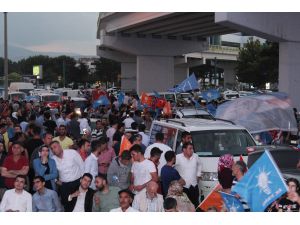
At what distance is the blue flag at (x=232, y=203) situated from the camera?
6.17 m

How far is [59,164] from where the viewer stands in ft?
32.0

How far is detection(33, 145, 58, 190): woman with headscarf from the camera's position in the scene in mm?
9555

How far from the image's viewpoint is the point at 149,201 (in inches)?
308

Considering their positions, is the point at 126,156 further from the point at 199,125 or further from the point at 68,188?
the point at 199,125

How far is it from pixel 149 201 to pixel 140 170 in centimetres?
150

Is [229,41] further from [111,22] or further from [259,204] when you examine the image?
[259,204]

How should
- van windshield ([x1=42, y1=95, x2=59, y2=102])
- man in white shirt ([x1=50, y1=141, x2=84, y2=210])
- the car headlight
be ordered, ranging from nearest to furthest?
man in white shirt ([x1=50, y1=141, x2=84, y2=210]), the car headlight, van windshield ([x1=42, y1=95, x2=59, y2=102])

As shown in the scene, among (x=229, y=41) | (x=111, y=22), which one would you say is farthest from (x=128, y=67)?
(x=229, y=41)

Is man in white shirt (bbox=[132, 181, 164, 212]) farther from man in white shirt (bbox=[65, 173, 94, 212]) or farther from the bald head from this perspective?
man in white shirt (bbox=[65, 173, 94, 212])

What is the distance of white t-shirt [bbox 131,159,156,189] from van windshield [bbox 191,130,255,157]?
7.21 feet

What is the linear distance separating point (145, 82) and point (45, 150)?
49806 mm

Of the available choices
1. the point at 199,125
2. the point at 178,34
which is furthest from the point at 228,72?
the point at 199,125

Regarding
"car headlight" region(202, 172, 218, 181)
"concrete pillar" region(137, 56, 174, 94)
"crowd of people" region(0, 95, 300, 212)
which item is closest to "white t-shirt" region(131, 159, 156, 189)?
"crowd of people" region(0, 95, 300, 212)

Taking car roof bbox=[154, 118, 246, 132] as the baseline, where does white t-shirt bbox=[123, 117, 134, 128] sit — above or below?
below
